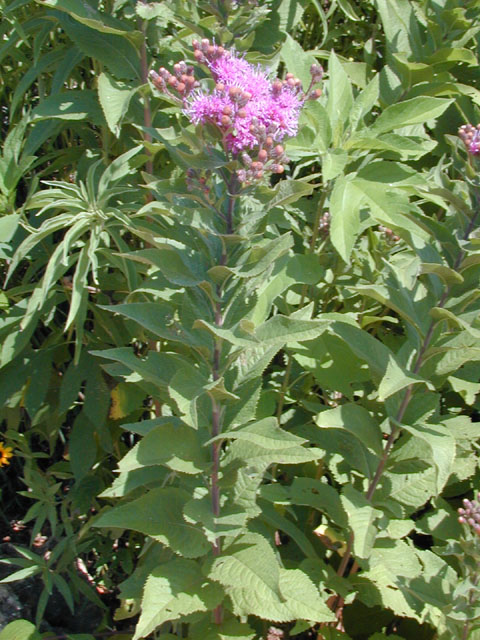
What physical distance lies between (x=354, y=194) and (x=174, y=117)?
77 centimetres

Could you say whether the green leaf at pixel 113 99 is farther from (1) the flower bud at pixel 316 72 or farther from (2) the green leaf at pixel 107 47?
(1) the flower bud at pixel 316 72

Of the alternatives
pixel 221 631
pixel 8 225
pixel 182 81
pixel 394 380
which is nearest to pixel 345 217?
pixel 394 380

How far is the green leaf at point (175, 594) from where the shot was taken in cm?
155

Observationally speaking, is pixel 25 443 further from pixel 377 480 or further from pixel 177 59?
pixel 177 59

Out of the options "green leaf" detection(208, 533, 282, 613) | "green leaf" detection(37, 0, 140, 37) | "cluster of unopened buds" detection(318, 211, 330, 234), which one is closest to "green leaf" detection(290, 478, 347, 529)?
"green leaf" detection(208, 533, 282, 613)

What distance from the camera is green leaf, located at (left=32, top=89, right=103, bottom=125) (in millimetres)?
2051

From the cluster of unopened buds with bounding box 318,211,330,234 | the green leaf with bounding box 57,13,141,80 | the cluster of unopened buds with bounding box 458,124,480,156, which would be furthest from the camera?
the cluster of unopened buds with bounding box 318,211,330,234

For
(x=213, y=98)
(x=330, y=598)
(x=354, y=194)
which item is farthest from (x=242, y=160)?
(x=330, y=598)

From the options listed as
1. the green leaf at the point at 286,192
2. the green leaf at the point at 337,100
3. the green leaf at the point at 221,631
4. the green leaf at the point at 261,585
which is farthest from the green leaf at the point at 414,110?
the green leaf at the point at 221,631

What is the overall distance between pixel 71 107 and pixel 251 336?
1.08 metres

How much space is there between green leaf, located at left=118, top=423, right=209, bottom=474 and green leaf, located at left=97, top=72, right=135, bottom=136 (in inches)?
33.5

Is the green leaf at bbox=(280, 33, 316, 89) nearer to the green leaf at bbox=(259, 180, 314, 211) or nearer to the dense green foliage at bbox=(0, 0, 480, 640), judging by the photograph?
the dense green foliage at bbox=(0, 0, 480, 640)

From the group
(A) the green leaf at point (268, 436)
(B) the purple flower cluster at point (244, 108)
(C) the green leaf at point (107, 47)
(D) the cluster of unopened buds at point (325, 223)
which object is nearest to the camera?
(B) the purple flower cluster at point (244, 108)

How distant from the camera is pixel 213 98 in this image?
1.34 metres
